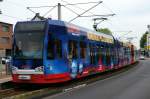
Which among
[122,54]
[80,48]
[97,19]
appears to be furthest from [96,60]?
[97,19]

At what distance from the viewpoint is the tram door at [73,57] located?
21.4m

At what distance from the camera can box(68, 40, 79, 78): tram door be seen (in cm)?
2138

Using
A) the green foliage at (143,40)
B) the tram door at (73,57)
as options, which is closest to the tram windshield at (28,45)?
the tram door at (73,57)

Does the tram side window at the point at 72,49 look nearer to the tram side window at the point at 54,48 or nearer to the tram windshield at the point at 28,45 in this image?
the tram side window at the point at 54,48

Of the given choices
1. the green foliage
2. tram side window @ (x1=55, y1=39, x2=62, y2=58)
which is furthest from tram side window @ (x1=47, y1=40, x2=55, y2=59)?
the green foliage

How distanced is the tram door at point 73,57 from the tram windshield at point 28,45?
258 centimetres

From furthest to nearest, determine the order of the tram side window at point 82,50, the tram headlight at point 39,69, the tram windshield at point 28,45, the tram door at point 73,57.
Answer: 1. the tram side window at point 82,50
2. the tram door at point 73,57
3. the tram windshield at point 28,45
4. the tram headlight at point 39,69

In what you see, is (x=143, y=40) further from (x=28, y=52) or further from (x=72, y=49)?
(x=28, y=52)

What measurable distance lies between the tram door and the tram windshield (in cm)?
258

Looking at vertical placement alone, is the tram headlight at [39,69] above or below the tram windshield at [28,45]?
below

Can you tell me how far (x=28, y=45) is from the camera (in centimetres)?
1916

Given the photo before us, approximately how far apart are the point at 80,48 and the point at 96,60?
4494mm

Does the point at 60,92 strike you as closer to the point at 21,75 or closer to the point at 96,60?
the point at 21,75

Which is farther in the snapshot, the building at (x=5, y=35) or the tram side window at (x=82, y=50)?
the building at (x=5, y=35)
